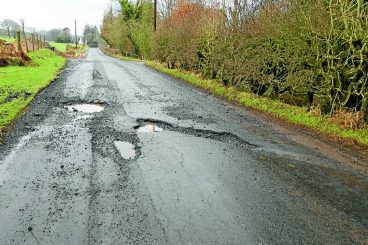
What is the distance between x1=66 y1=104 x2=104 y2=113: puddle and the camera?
10.6 meters

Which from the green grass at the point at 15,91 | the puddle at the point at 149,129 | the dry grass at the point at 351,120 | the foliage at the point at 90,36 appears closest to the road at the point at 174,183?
the puddle at the point at 149,129

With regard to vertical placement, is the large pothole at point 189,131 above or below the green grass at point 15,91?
above

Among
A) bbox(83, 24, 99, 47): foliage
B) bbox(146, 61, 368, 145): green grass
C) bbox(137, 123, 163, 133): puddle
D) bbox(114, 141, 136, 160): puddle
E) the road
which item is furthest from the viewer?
bbox(83, 24, 99, 47): foliage

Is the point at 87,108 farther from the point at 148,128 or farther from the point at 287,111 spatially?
the point at 287,111

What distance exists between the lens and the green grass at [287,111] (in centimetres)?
856

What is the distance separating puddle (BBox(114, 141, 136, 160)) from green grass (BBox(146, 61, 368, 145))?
5207 mm

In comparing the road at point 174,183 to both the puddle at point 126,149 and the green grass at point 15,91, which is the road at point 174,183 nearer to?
the puddle at point 126,149

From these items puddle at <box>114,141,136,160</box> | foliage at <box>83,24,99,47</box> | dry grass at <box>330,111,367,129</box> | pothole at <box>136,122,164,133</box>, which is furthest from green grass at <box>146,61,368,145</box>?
foliage at <box>83,24,99,47</box>

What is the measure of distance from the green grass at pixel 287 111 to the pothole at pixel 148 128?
418 centimetres

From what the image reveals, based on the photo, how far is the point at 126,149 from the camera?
274 inches

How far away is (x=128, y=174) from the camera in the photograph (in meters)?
5.63

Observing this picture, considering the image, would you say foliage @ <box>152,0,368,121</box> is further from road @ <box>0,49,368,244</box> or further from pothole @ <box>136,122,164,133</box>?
pothole @ <box>136,122,164,133</box>

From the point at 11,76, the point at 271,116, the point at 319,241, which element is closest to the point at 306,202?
the point at 319,241

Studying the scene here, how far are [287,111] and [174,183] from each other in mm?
6890
